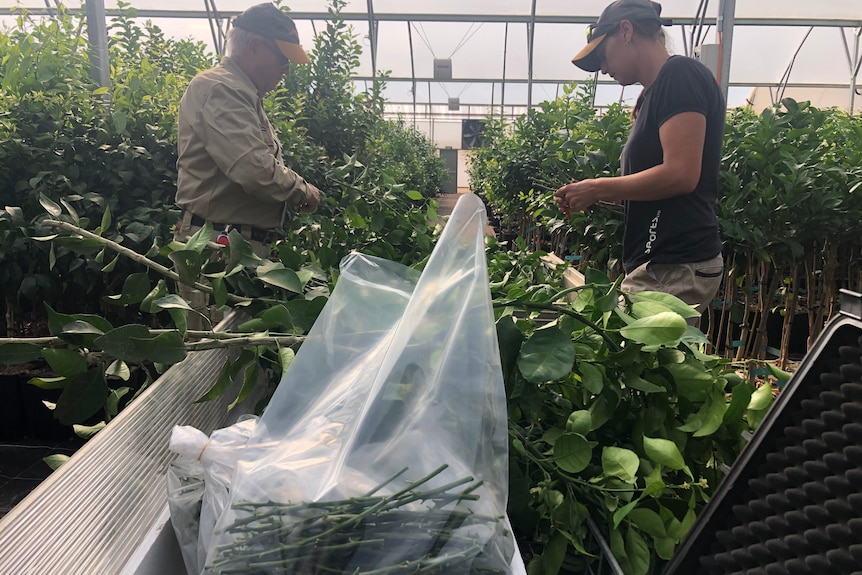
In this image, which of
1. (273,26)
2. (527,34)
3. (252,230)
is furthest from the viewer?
(527,34)

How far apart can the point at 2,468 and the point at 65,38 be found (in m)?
2.11

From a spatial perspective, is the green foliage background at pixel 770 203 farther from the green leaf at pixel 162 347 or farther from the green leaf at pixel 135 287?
the green leaf at pixel 162 347

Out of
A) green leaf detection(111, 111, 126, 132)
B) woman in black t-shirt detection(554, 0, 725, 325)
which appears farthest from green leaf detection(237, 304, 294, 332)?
green leaf detection(111, 111, 126, 132)

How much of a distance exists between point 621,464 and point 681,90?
1.49 metres

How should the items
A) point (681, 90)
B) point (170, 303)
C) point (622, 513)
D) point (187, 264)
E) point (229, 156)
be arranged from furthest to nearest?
point (229, 156) < point (681, 90) < point (187, 264) < point (170, 303) < point (622, 513)

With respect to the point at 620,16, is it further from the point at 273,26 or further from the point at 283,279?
the point at 283,279

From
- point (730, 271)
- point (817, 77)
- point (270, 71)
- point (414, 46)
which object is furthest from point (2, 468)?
point (817, 77)

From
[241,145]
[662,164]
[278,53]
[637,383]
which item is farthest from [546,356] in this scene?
[278,53]

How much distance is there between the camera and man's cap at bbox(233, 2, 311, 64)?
94.3 inches

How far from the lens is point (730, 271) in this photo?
3.13 meters

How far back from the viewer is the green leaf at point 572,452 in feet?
2.15

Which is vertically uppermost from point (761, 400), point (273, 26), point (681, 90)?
point (273, 26)

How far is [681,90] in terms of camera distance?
5.79 ft

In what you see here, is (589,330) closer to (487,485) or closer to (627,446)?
(627,446)
